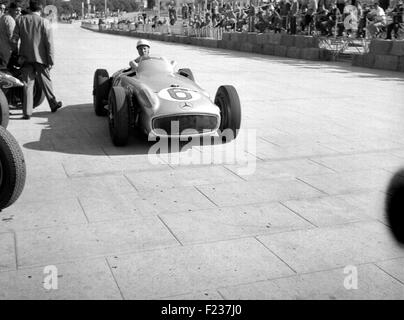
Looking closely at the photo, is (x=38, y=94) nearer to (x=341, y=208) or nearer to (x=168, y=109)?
(x=168, y=109)

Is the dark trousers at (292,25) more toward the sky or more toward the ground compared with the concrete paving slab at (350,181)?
more toward the sky

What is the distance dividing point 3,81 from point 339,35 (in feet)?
49.0

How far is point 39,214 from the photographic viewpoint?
431 centimetres

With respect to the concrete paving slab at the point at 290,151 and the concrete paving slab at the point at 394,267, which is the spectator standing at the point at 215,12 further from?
the concrete paving slab at the point at 394,267

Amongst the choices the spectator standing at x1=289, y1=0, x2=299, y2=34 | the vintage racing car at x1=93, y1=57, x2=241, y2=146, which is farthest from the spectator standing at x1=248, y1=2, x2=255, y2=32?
the vintage racing car at x1=93, y1=57, x2=241, y2=146

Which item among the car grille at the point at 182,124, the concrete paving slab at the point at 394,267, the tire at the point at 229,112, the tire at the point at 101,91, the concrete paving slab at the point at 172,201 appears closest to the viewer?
the concrete paving slab at the point at 394,267

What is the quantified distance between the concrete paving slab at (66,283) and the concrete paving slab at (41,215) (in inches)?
30.2

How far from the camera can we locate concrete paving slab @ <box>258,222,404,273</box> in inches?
139

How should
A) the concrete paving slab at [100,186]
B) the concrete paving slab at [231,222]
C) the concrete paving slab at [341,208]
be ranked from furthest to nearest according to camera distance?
the concrete paving slab at [100,186] < the concrete paving slab at [341,208] < the concrete paving slab at [231,222]

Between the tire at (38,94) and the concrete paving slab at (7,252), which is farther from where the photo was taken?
the tire at (38,94)

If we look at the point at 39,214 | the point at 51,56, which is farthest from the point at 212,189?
the point at 51,56

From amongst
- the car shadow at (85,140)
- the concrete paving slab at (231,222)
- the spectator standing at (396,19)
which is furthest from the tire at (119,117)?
the spectator standing at (396,19)

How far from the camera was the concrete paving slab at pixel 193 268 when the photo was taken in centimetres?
316

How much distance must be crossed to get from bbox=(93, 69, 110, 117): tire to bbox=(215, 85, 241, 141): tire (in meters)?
2.19
